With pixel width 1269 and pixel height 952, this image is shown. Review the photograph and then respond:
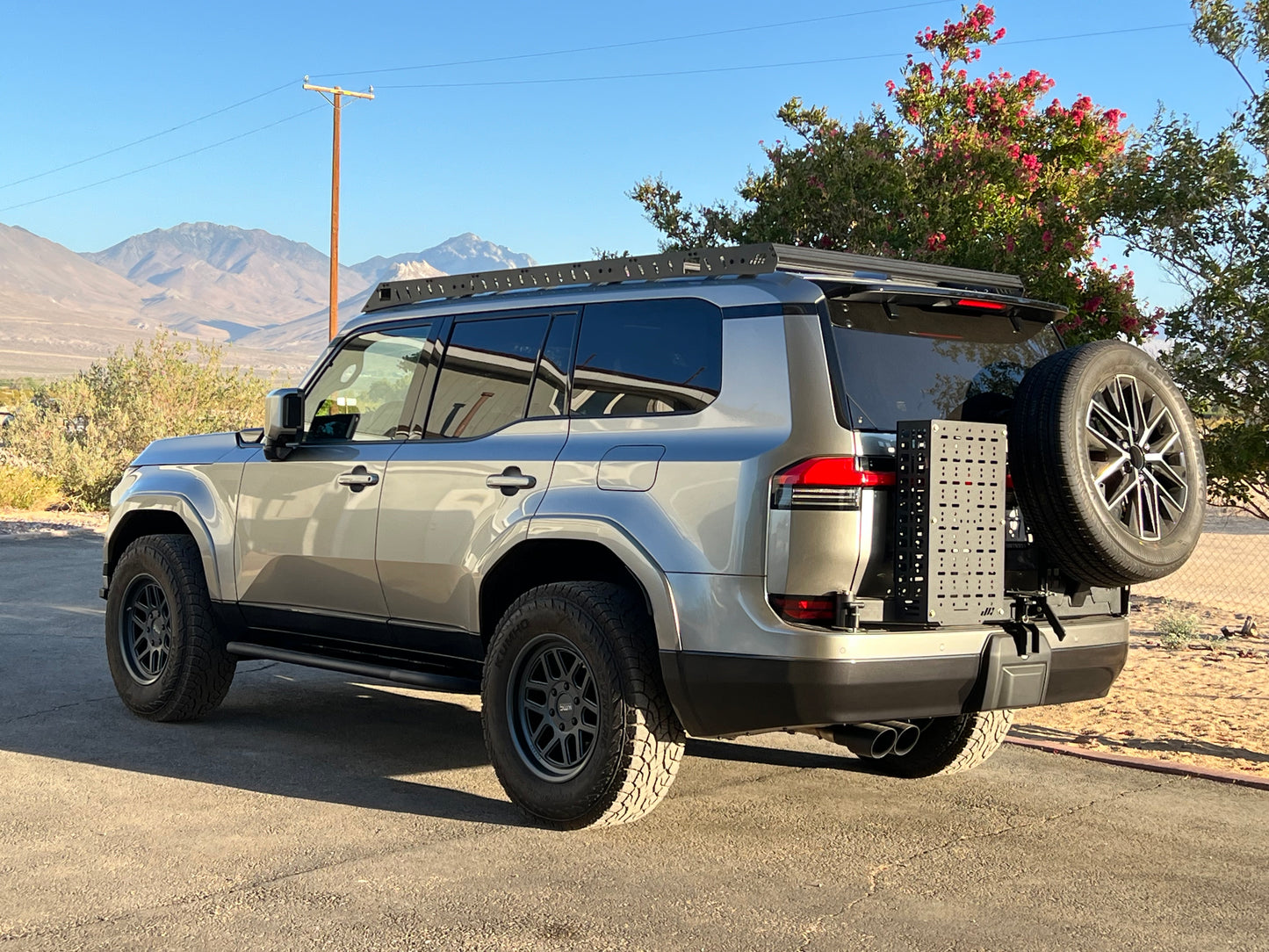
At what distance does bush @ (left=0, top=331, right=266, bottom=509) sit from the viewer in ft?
75.1

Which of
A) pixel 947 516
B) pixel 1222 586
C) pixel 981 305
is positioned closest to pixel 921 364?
pixel 981 305

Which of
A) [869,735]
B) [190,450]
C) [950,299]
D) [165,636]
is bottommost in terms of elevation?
[869,735]

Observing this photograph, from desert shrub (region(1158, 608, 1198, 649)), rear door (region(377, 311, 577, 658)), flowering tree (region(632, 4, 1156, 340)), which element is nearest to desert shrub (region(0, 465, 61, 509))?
flowering tree (region(632, 4, 1156, 340))

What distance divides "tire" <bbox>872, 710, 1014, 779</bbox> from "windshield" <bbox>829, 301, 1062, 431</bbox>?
1591mm

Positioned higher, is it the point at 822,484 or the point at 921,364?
the point at 921,364

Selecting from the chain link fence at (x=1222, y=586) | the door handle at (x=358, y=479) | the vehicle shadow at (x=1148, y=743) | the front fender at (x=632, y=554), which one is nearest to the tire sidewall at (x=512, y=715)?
the front fender at (x=632, y=554)

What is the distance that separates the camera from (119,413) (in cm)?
2464

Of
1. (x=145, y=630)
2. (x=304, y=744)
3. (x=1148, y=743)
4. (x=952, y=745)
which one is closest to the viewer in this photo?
(x=952, y=745)

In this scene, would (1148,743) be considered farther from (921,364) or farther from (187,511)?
(187,511)

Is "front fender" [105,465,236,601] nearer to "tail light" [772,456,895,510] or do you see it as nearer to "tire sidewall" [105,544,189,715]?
"tire sidewall" [105,544,189,715]

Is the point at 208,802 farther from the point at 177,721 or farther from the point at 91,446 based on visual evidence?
the point at 91,446

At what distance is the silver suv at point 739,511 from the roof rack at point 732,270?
2 cm

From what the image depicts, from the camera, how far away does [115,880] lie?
15.5 feet

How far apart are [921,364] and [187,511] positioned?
401 cm
